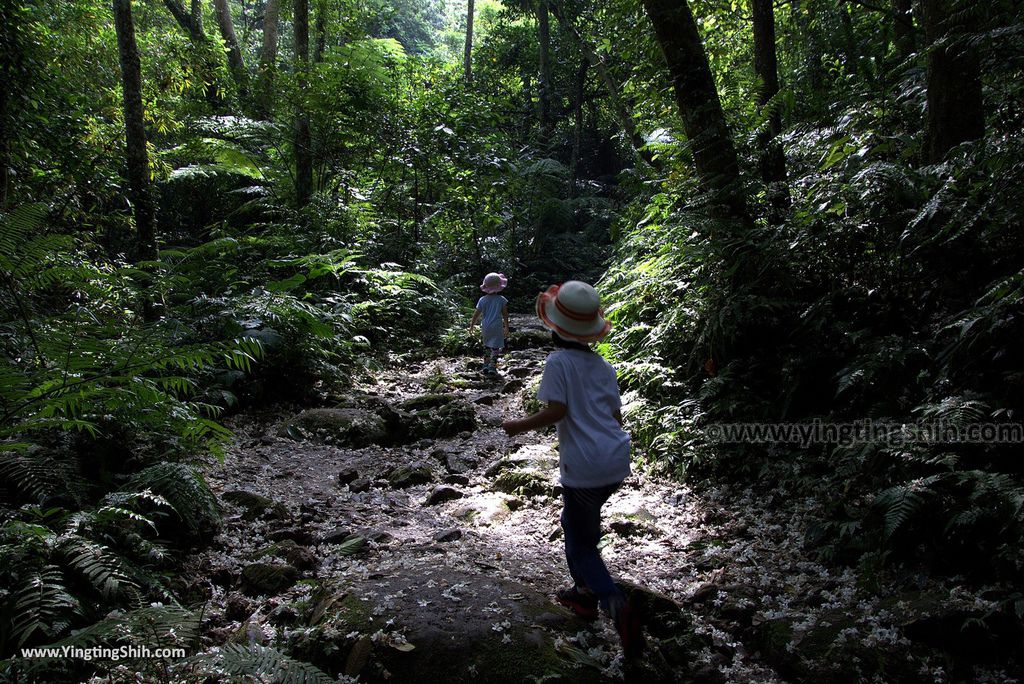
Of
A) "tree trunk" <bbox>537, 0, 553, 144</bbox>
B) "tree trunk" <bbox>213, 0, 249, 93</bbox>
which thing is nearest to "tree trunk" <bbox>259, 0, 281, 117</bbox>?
"tree trunk" <bbox>213, 0, 249, 93</bbox>

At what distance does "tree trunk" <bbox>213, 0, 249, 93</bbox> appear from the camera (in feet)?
51.2

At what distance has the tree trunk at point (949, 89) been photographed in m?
4.52

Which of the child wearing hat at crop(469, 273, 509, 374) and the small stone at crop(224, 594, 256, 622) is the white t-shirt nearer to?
the small stone at crop(224, 594, 256, 622)

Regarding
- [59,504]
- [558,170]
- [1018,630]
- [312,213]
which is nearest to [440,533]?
[59,504]

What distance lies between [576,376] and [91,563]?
Answer: 7.66ft

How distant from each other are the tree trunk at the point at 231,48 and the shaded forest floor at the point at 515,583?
13.2 metres

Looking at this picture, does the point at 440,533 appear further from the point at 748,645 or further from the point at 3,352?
the point at 3,352

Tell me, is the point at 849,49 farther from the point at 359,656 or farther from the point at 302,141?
the point at 359,656

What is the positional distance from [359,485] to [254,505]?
0.90 metres

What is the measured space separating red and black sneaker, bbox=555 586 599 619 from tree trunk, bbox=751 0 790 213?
14.9 ft

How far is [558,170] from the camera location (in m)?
17.0

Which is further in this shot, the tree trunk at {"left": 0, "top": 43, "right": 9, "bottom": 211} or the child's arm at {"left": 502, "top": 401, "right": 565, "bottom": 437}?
the tree trunk at {"left": 0, "top": 43, "right": 9, "bottom": 211}

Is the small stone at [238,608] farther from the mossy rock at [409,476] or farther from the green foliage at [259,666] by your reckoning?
the mossy rock at [409,476]
